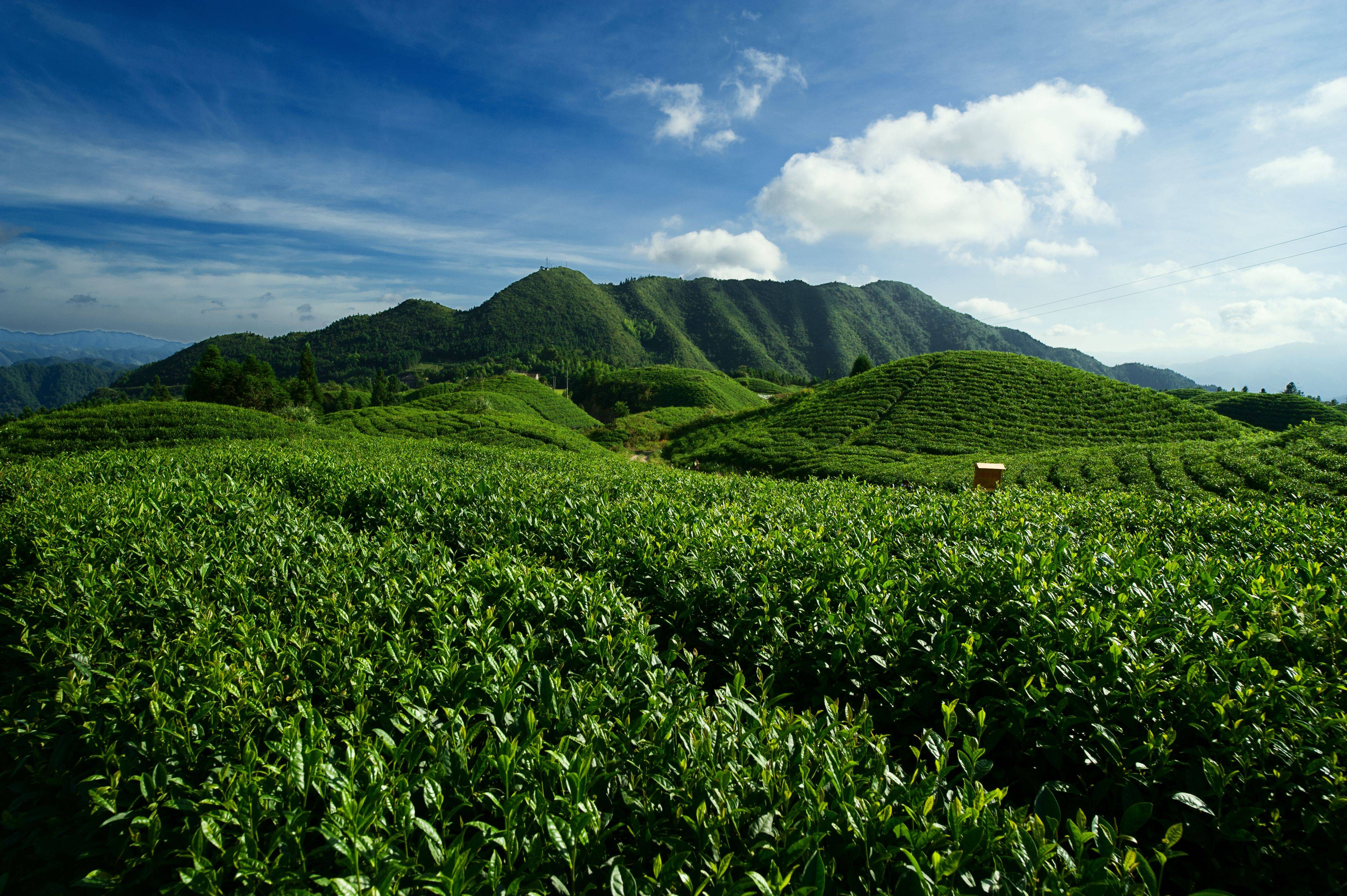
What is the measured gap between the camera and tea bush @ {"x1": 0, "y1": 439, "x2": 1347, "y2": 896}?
187 centimetres

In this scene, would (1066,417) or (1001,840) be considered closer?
(1001,840)

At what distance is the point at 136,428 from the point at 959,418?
38.7 m

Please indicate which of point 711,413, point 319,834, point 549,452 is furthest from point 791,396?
point 319,834

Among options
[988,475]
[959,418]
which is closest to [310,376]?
[959,418]

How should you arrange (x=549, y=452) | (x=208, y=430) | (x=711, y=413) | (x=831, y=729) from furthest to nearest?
(x=711, y=413) → (x=208, y=430) → (x=549, y=452) → (x=831, y=729)

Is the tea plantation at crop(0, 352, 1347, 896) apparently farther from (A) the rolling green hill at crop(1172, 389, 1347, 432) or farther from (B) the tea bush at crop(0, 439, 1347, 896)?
(A) the rolling green hill at crop(1172, 389, 1347, 432)

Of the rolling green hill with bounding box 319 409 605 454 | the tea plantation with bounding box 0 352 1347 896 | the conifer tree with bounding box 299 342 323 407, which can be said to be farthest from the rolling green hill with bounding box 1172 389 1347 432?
the conifer tree with bounding box 299 342 323 407

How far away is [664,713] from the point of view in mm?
2562

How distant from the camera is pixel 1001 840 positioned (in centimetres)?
187

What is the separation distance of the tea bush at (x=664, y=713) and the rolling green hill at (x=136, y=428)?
21106mm

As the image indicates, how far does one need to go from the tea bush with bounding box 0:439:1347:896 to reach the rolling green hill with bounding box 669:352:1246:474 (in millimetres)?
21486

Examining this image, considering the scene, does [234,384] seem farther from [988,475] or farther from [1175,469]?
[1175,469]

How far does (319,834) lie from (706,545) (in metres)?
3.14

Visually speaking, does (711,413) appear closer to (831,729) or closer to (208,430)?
(208,430)
